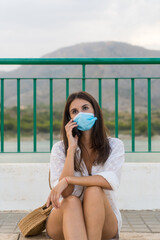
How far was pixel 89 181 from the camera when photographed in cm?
261

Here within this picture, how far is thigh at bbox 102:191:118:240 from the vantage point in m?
2.66

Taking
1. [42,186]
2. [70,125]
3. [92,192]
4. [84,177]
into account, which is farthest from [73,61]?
[92,192]

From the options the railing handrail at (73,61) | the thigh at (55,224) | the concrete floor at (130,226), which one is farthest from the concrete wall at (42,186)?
the thigh at (55,224)

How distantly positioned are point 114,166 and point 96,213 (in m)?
0.40

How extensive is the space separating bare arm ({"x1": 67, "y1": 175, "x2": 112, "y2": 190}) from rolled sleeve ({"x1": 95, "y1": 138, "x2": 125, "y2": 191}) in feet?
0.10

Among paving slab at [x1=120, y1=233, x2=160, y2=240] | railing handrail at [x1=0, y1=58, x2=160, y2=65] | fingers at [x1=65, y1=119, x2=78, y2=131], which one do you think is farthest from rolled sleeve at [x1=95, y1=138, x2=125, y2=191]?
railing handrail at [x1=0, y1=58, x2=160, y2=65]

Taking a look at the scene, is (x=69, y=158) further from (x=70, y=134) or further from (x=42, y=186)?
(x=42, y=186)

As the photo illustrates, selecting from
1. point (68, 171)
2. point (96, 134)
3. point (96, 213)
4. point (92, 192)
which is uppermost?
point (96, 134)

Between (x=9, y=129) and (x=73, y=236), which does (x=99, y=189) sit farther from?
(x=9, y=129)

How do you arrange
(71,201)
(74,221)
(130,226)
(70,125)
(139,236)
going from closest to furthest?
1. (74,221)
2. (71,201)
3. (70,125)
4. (139,236)
5. (130,226)

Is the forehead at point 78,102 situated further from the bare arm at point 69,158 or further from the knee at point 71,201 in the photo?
the knee at point 71,201

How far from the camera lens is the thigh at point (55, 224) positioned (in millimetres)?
2686

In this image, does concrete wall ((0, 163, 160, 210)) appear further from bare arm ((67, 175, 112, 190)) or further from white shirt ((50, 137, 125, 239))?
bare arm ((67, 175, 112, 190))

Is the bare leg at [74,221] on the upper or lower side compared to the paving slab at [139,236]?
upper
